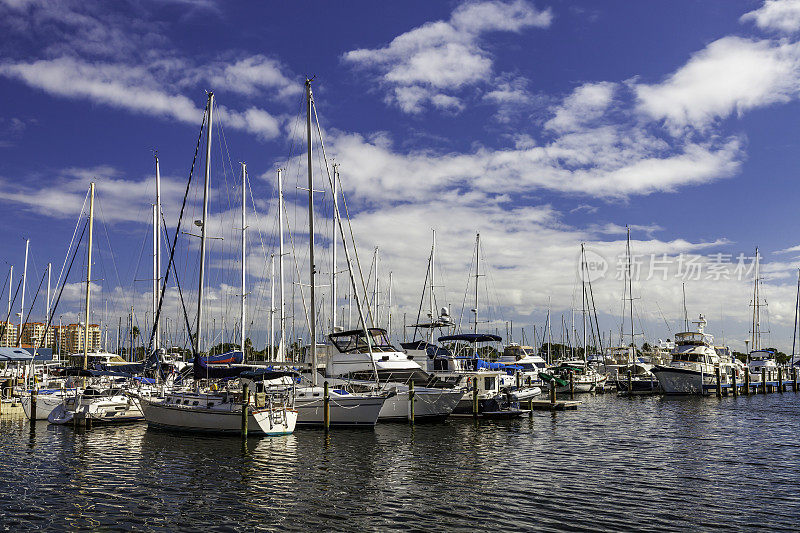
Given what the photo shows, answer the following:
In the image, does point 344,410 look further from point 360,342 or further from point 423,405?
point 360,342

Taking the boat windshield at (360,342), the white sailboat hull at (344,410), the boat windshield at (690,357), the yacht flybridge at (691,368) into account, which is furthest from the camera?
the boat windshield at (690,357)

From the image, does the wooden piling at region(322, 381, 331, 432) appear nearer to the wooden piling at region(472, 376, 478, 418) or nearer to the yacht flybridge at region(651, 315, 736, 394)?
Result: the wooden piling at region(472, 376, 478, 418)

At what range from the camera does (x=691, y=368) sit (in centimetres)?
6494

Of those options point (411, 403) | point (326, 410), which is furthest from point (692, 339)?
point (326, 410)

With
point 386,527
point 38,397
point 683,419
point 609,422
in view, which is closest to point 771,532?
Answer: point 386,527

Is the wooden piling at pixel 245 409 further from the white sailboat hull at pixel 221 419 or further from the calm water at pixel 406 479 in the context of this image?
the calm water at pixel 406 479

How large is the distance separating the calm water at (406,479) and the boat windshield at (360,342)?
24.9 feet

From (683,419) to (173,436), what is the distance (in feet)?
106

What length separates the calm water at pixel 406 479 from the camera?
1628 cm

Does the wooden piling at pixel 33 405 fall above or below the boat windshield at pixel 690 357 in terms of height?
below

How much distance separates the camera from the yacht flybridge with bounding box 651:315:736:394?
6391 centimetres

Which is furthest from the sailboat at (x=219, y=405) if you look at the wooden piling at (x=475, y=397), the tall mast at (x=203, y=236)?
the wooden piling at (x=475, y=397)

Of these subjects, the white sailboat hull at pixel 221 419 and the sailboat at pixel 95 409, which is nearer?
the white sailboat hull at pixel 221 419

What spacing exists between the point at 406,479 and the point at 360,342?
21107 mm
